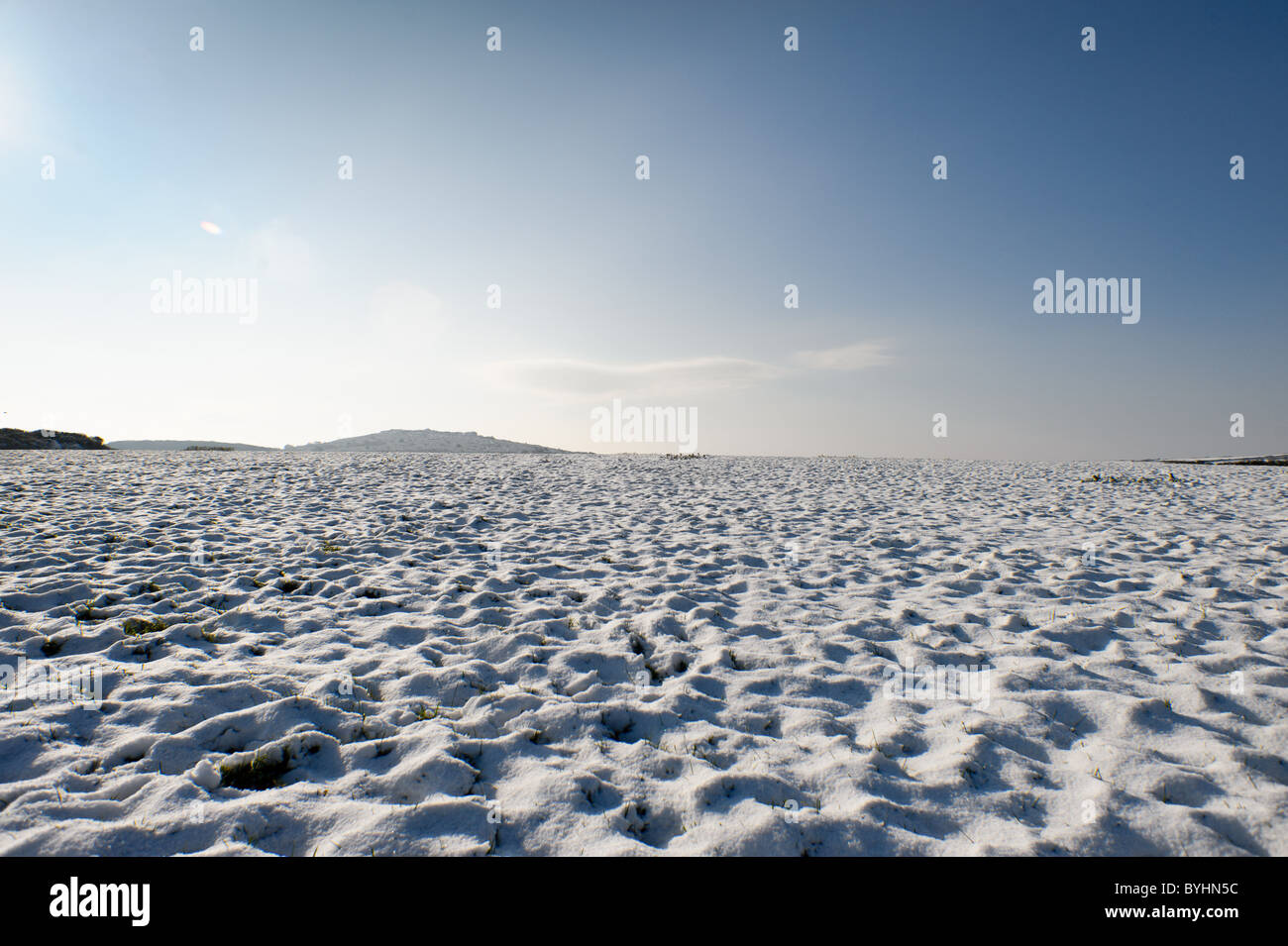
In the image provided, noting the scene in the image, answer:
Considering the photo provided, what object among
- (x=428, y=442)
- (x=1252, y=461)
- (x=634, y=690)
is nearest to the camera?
(x=634, y=690)

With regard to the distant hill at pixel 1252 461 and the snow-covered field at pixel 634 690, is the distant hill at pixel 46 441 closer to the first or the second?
the snow-covered field at pixel 634 690

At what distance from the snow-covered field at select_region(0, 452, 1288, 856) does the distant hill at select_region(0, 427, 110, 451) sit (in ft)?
92.0

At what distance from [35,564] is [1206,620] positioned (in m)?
13.7

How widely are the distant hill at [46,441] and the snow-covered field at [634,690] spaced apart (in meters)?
28.1

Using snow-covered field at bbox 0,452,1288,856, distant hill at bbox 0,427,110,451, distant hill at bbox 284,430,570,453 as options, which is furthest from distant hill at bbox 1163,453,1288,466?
distant hill at bbox 0,427,110,451

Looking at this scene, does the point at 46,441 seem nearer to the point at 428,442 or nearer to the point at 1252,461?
the point at 428,442

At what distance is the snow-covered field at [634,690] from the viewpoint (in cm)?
307

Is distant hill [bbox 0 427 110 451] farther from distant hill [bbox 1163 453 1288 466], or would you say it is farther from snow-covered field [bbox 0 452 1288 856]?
distant hill [bbox 1163 453 1288 466]

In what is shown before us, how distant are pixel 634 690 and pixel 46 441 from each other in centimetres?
4161

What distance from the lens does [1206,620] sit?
5871mm

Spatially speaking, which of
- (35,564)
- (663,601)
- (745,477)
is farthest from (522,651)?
(745,477)

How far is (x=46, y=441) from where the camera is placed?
30.3 m

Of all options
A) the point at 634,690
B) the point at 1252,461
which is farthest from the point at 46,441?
the point at 1252,461
